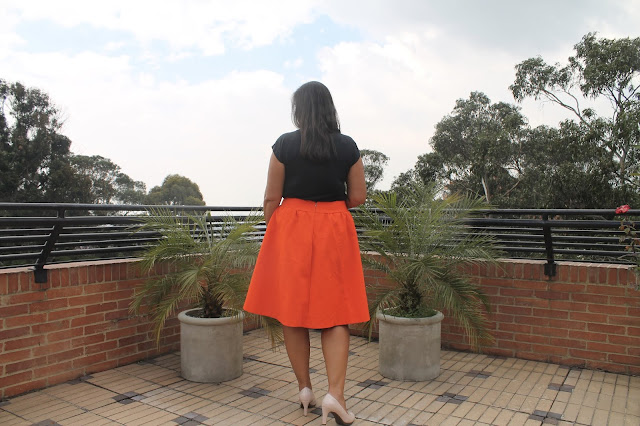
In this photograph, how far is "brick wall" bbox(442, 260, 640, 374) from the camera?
13.1ft

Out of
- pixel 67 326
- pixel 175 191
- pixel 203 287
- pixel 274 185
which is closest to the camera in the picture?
pixel 274 185

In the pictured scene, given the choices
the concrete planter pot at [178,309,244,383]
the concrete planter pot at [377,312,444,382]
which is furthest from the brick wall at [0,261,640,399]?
the concrete planter pot at [377,312,444,382]

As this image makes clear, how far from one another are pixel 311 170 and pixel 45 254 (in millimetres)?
2124

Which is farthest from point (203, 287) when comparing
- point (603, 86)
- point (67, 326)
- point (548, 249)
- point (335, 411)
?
point (603, 86)

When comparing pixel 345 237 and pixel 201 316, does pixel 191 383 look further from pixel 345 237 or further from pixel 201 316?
pixel 345 237

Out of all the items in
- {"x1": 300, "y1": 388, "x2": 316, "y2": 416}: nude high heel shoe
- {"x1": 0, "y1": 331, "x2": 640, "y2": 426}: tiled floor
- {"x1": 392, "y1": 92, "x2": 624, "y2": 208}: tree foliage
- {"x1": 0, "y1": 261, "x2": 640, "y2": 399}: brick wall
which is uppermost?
{"x1": 392, "y1": 92, "x2": 624, "y2": 208}: tree foliage

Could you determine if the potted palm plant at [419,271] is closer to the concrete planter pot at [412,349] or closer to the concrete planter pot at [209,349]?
the concrete planter pot at [412,349]

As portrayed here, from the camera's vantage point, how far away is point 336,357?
2963 millimetres

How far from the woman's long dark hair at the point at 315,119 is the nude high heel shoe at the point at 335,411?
4.62 feet

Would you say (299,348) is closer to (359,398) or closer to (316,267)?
(316,267)

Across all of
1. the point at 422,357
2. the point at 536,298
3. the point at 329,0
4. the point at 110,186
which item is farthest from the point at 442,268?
the point at 110,186

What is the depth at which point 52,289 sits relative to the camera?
3674 mm

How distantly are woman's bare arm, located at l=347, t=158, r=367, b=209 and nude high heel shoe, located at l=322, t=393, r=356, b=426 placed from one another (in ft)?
3.90

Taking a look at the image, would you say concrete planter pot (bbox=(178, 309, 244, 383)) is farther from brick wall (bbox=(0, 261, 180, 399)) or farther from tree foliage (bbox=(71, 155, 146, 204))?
tree foliage (bbox=(71, 155, 146, 204))
